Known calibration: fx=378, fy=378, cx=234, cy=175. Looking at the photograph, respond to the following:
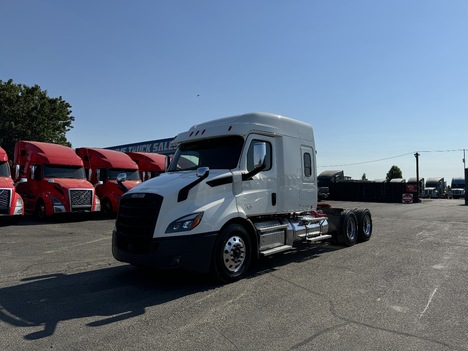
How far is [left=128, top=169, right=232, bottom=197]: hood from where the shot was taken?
6125 mm

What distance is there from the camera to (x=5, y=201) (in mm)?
13531

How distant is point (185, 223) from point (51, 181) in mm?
12260

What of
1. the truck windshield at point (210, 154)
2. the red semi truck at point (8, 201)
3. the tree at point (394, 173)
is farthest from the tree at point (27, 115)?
the tree at point (394, 173)

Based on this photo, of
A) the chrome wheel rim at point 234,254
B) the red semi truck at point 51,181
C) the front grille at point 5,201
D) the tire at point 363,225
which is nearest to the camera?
the chrome wheel rim at point 234,254

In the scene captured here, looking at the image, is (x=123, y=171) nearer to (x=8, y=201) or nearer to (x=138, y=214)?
(x=8, y=201)

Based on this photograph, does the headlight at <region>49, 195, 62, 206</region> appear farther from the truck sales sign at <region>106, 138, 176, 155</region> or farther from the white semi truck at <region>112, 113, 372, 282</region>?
the truck sales sign at <region>106, 138, 176, 155</region>

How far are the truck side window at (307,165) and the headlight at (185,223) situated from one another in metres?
3.64

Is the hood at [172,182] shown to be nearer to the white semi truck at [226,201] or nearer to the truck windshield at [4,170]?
the white semi truck at [226,201]

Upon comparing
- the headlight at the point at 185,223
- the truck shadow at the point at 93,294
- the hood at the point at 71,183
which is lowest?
the truck shadow at the point at 93,294

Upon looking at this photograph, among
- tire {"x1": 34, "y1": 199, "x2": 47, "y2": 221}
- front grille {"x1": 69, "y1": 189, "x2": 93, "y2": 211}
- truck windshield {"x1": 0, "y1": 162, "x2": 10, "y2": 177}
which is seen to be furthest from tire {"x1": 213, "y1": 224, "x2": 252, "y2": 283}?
tire {"x1": 34, "y1": 199, "x2": 47, "y2": 221}

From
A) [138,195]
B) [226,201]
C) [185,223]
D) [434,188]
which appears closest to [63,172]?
[138,195]

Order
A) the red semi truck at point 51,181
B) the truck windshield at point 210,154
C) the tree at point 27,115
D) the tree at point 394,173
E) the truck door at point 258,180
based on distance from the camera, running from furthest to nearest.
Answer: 1. the tree at point 394,173
2. the tree at point 27,115
3. the red semi truck at point 51,181
4. the truck windshield at point 210,154
5. the truck door at point 258,180

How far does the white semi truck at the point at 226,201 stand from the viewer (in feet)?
19.4

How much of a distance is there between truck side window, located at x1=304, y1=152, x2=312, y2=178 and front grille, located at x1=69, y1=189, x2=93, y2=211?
11.0m
